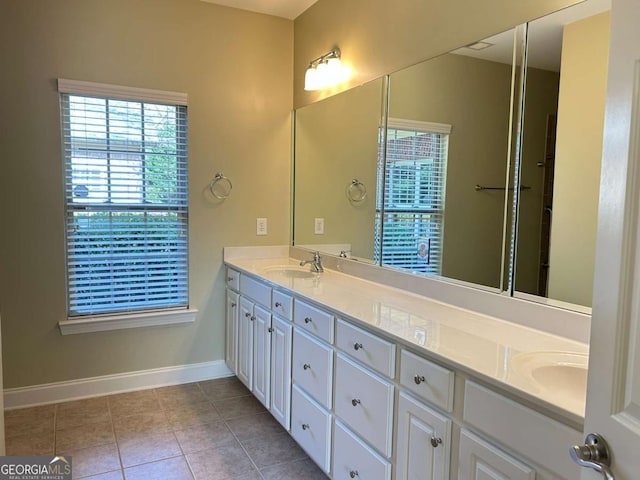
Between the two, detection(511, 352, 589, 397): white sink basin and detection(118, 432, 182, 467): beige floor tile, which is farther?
detection(118, 432, 182, 467): beige floor tile

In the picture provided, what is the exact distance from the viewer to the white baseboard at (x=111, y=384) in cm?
282

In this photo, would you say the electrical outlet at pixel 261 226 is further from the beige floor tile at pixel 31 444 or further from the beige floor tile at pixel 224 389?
the beige floor tile at pixel 31 444

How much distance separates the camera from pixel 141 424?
2654mm

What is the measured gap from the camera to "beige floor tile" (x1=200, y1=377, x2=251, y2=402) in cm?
306

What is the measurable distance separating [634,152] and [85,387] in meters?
3.19

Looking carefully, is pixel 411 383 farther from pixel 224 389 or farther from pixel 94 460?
pixel 224 389

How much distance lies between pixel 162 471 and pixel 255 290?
1.03 m

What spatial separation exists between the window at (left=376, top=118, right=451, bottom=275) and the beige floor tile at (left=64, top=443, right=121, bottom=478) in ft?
5.55

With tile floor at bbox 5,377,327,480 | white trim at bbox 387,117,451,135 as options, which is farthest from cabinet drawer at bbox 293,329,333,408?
white trim at bbox 387,117,451,135

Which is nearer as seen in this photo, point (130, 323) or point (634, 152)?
point (634, 152)

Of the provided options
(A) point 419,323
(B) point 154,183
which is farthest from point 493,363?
(B) point 154,183

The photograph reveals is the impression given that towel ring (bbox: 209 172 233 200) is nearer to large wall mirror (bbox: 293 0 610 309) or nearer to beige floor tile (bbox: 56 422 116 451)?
large wall mirror (bbox: 293 0 610 309)

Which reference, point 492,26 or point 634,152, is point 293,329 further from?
point 634,152

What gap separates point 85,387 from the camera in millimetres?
2971
